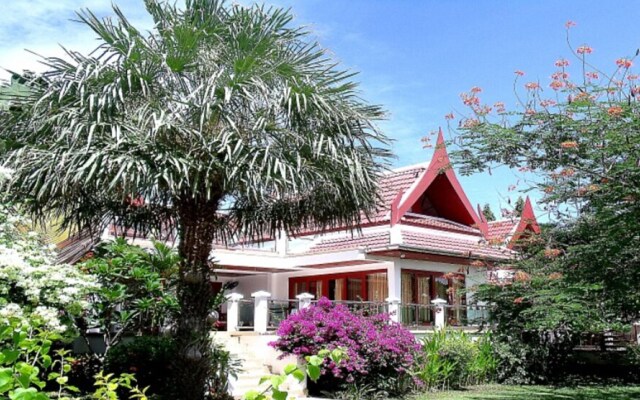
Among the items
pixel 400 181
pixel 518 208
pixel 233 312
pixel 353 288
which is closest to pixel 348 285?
pixel 353 288

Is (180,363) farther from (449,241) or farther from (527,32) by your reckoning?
(449,241)

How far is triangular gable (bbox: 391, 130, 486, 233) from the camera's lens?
23.5 m

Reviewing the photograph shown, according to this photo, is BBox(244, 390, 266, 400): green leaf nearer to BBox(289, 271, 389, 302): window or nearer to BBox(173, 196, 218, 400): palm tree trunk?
BBox(173, 196, 218, 400): palm tree trunk

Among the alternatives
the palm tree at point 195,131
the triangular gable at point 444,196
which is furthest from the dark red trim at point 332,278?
the palm tree at point 195,131

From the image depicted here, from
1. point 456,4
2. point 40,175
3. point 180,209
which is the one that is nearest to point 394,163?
point 456,4

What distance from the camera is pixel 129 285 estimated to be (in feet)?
45.7

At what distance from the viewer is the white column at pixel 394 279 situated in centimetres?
2183

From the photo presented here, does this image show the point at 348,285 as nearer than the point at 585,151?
No

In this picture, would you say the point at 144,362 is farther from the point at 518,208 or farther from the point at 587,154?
the point at 518,208

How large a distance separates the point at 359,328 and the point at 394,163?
5102 millimetres

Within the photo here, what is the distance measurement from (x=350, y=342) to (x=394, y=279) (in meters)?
6.37

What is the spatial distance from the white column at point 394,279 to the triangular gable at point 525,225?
382 centimetres

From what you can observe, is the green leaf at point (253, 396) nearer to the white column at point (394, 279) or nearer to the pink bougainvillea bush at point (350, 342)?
the pink bougainvillea bush at point (350, 342)

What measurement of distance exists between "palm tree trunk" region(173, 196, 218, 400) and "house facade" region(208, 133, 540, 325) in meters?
8.19
